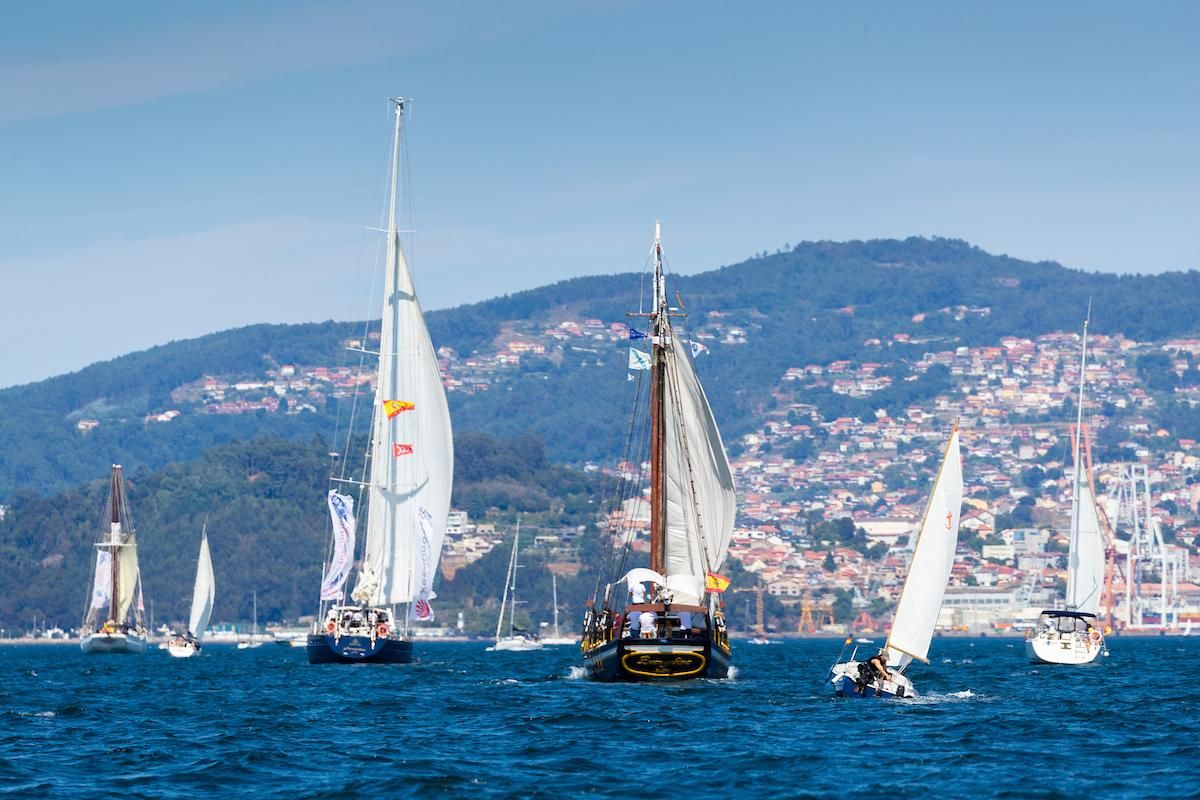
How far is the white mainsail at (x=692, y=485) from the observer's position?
6331 centimetres

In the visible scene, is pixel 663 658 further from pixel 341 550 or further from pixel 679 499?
Answer: pixel 341 550

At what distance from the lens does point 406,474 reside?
84125 millimetres

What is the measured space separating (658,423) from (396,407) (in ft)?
73.7

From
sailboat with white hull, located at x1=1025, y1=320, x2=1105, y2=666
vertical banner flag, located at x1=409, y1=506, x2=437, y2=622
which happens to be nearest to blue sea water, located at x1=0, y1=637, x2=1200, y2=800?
vertical banner flag, located at x1=409, y1=506, x2=437, y2=622

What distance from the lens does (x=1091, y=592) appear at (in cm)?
10375

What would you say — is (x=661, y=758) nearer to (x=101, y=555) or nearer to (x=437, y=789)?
(x=437, y=789)

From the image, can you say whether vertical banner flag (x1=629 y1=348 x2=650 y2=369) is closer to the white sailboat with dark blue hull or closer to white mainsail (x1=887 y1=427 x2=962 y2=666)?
white mainsail (x1=887 y1=427 x2=962 y2=666)

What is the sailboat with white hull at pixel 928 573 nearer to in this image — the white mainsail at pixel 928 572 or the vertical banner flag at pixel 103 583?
the white mainsail at pixel 928 572

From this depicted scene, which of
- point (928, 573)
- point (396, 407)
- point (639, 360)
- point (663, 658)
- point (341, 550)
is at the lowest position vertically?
point (663, 658)

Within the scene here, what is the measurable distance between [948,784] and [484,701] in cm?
2348

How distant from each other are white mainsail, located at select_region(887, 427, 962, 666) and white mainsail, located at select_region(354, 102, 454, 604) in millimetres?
35431

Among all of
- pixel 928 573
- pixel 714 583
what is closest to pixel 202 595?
pixel 714 583

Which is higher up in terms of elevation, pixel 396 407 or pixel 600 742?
pixel 396 407

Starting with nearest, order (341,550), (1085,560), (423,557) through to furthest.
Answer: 1. (423,557)
2. (341,550)
3. (1085,560)
